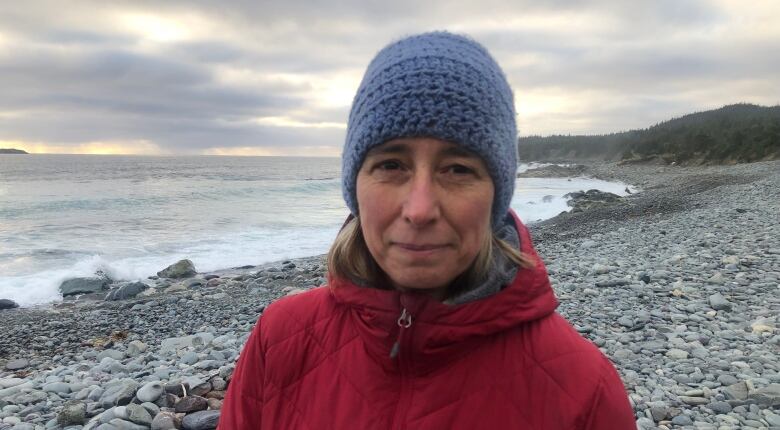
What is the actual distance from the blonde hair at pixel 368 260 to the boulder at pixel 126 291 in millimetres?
10743

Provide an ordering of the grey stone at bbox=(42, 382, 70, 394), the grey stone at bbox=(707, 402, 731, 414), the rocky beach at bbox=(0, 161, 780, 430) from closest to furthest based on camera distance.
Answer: the grey stone at bbox=(707, 402, 731, 414), the rocky beach at bbox=(0, 161, 780, 430), the grey stone at bbox=(42, 382, 70, 394)

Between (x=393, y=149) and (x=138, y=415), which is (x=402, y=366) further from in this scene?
(x=138, y=415)

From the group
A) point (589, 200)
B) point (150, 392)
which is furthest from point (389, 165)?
point (589, 200)

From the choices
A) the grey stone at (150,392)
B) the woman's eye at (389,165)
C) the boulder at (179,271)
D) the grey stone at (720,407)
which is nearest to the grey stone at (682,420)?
the grey stone at (720,407)

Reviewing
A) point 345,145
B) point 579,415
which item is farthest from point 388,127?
point 579,415

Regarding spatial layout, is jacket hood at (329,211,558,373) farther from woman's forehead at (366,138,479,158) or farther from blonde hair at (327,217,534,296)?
woman's forehead at (366,138,479,158)

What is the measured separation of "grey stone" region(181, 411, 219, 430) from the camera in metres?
3.86

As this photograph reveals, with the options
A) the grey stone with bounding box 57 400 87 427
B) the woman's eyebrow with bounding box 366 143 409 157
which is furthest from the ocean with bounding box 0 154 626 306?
the woman's eyebrow with bounding box 366 143 409 157

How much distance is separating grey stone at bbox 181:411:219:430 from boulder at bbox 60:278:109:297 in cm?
927

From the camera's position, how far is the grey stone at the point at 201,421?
3.86 meters

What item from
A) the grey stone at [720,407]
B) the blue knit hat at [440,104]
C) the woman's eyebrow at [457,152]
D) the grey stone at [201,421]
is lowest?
the grey stone at [201,421]

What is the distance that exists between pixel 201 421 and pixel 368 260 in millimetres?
2816

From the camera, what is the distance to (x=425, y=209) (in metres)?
1.51

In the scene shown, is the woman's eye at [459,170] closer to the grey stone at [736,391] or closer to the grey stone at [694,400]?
the grey stone at [694,400]
